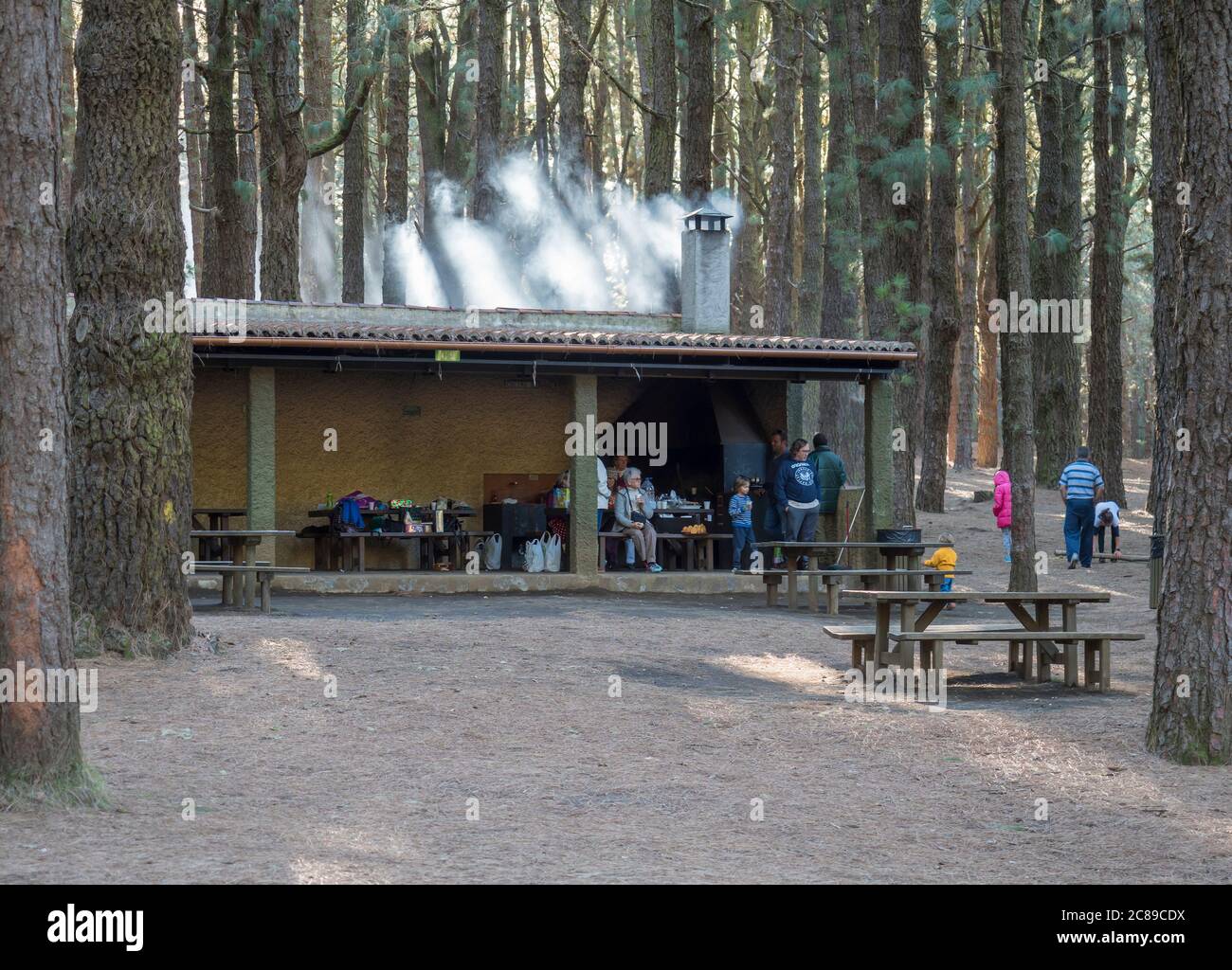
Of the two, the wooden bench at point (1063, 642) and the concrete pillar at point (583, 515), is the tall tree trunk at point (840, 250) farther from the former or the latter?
the wooden bench at point (1063, 642)

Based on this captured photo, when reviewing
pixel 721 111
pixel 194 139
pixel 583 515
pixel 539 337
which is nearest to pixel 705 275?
pixel 539 337

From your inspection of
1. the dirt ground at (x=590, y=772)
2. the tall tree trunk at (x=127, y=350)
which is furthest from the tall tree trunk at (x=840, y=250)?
the tall tree trunk at (x=127, y=350)

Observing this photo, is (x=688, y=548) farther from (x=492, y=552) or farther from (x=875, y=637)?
(x=875, y=637)

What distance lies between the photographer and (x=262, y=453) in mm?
17766

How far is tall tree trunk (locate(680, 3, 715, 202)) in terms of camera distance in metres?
26.3

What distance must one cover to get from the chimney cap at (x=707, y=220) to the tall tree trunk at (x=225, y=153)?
6796 millimetres

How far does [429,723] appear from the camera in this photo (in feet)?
30.8

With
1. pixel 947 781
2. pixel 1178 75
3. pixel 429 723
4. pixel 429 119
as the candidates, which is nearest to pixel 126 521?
pixel 429 723

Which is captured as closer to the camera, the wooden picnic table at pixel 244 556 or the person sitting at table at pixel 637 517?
the wooden picnic table at pixel 244 556

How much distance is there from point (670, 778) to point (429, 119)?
29839 millimetres

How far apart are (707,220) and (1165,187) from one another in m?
10.8

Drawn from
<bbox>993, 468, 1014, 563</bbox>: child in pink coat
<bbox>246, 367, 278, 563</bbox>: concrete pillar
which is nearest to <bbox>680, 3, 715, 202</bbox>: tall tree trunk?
<bbox>993, 468, 1014, 563</bbox>: child in pink coat

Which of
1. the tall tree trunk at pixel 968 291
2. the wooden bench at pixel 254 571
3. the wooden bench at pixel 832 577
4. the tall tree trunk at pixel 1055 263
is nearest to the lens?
the wooden bench at pixel 254 571

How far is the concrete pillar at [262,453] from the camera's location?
58.0 ft
